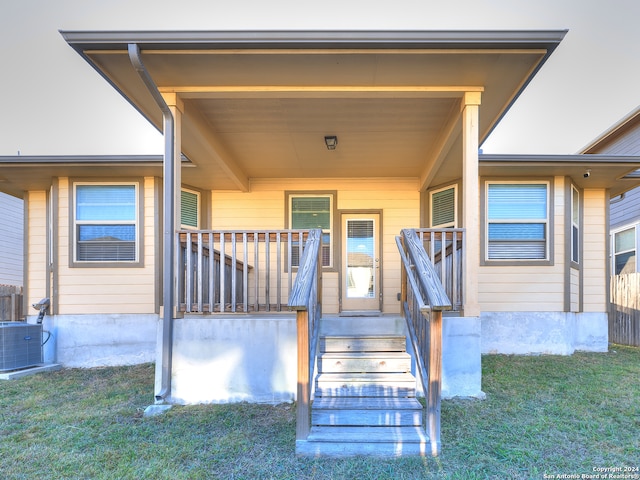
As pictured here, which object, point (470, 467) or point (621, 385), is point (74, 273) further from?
point (621, 385)

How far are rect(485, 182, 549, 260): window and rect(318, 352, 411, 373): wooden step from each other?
323 centimetres

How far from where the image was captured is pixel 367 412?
296cm

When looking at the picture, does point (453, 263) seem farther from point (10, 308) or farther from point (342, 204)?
point (10, 308)

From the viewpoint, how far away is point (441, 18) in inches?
294

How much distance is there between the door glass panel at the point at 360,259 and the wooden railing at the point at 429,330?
8.92 feet

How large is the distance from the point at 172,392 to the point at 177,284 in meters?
1.07

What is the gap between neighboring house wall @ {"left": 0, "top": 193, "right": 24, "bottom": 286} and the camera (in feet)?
34.9

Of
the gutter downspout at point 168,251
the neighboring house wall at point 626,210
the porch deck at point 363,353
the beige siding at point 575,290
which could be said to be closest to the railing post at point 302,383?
the porch deck at point 363,353

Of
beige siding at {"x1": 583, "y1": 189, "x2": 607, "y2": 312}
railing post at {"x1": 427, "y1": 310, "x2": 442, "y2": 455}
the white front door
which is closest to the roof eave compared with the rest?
railing post at {"x1": 427, "y1": 310, "x2": 442, "y2": 455}

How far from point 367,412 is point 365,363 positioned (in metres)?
0.61

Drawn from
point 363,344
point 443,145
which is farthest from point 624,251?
point 363,344

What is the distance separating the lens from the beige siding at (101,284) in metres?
5.85

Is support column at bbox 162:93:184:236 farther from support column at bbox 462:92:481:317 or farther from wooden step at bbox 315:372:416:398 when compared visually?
support column at bbox 462:92:481:317

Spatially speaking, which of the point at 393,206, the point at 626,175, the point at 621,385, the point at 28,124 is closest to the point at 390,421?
the point at 621,385
